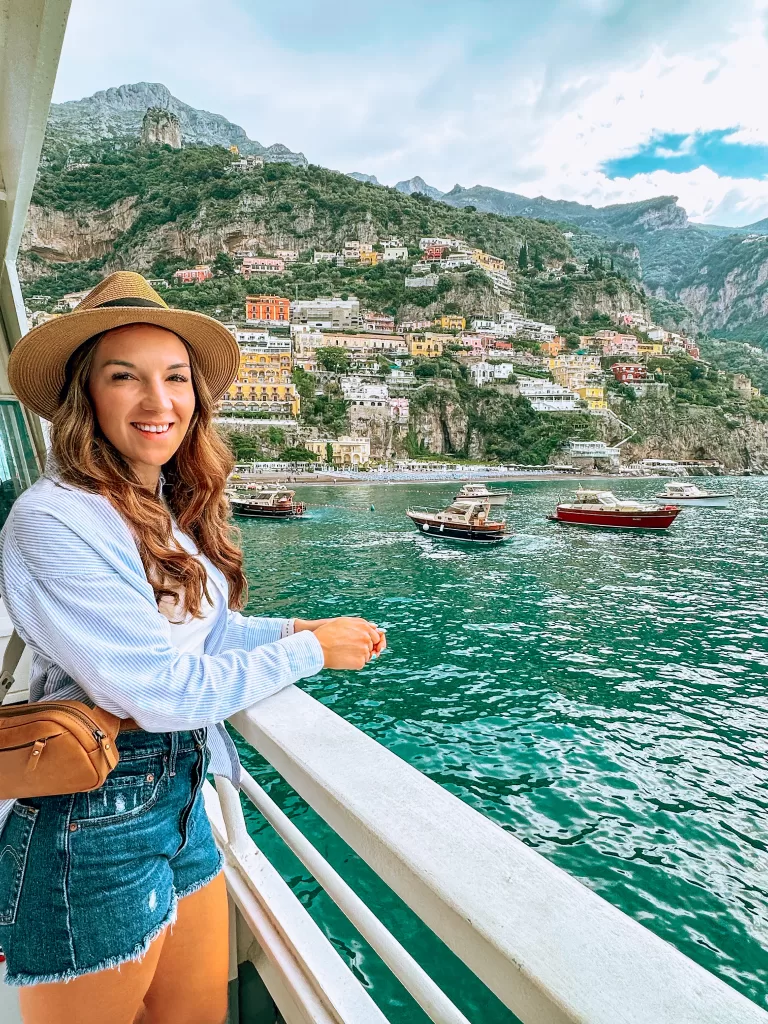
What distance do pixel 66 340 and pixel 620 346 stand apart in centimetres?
8163

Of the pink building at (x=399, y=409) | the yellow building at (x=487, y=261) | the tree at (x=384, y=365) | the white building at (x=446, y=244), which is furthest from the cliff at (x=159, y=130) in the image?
the pink building at (x=399, y=409)

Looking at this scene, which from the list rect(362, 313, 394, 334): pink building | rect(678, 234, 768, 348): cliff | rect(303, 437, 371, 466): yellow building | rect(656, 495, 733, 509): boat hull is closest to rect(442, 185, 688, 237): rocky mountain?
rect(678, 234, 768, 348): cliff

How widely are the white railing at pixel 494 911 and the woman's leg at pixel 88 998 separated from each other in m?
0.29

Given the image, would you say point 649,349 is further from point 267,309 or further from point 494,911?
point 494,911

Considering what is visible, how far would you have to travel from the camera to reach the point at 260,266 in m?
74.2

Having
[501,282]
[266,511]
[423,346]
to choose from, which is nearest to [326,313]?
[423,346]

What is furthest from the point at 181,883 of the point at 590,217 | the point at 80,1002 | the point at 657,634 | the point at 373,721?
the point at 590,217

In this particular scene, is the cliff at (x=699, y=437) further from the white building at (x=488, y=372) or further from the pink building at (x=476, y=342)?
the pink building at (x=476, y=342)

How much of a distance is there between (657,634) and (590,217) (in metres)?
209

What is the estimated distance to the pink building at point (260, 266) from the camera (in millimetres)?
73625

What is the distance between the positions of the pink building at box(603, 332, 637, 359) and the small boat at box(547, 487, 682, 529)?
194 ft

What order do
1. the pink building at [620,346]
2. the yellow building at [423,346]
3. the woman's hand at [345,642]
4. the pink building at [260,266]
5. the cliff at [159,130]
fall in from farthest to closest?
the cliff at [159,130] → the pink building at [260,266] → the pink building at [620,346] → the yellow building at [423,346] → the woman's hand at [345,642]

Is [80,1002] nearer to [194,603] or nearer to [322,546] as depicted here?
[194,603]

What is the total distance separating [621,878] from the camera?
4062 millimetres
